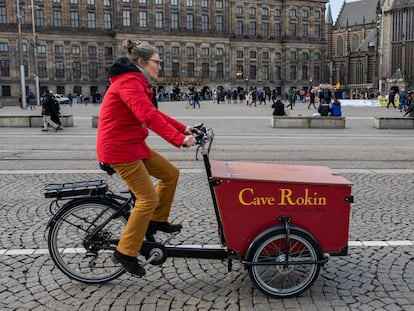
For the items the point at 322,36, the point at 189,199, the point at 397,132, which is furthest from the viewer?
the point at 322,36

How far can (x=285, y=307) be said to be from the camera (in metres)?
3.67

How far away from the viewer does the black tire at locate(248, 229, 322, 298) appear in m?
3.74

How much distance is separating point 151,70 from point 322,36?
93.1 m

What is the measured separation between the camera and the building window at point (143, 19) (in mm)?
79562

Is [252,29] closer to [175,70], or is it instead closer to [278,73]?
[278,73]

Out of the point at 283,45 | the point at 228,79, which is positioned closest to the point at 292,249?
the point at 228,79

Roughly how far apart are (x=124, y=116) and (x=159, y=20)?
264ft

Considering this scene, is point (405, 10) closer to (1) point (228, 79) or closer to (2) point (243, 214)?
(1) point (228, 79)

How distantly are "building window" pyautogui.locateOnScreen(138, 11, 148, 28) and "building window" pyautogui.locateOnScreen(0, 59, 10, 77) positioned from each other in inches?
860

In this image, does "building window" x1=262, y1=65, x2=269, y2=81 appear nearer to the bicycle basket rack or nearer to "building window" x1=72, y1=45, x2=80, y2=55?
"building window" x1=72, y1=45, x2=80, y2=55

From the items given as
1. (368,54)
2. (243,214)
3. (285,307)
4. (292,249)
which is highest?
Result: (368,54)

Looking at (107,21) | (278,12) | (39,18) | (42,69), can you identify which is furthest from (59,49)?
(278,12)

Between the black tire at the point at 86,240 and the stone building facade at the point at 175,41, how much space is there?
2745 inches

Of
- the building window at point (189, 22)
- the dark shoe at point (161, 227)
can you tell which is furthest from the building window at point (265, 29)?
the dark shoe at point (161, 227)
